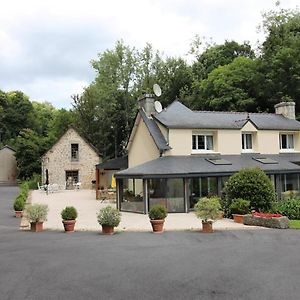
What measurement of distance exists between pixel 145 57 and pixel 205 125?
109ft

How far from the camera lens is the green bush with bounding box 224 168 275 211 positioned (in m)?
18.9

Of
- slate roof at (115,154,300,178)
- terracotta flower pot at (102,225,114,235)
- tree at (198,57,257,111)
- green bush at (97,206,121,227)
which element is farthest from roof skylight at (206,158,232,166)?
tree at (198,57,257,111)

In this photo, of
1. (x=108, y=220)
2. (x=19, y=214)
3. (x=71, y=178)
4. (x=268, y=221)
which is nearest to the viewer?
(x=108, y=220)

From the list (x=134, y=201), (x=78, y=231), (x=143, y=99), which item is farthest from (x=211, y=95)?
(x=78, y=231)

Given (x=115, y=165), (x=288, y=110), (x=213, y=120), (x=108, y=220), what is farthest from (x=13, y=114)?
(x=108, y=220)

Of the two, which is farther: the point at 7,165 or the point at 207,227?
the point at 7,165

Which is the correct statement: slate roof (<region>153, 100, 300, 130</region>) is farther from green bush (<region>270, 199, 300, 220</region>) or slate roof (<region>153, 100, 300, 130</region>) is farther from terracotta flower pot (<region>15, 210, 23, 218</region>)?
terracotta flower pot (<region>15, 210, 23, 218</region>)

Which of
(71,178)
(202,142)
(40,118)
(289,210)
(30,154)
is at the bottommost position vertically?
(289,210)

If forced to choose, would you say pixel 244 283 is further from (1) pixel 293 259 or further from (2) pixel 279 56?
(2) pixel 279 56

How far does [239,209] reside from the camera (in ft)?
59.3

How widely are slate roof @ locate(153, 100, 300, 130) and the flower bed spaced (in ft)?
31.5

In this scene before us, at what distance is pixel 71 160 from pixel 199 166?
2385 cm

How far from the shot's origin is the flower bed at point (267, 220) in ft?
52.0

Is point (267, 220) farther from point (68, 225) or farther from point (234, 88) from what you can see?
point (234, 88)
